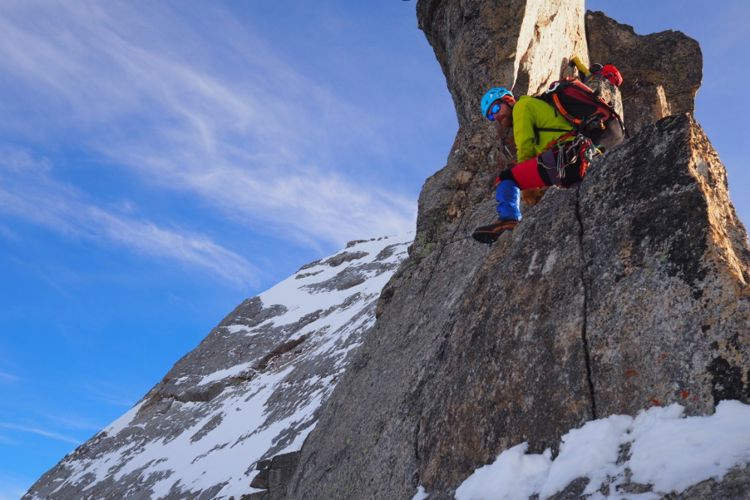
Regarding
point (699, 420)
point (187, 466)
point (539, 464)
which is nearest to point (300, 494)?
point (539, 464)

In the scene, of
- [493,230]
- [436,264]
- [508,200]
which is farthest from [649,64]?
[493,230]

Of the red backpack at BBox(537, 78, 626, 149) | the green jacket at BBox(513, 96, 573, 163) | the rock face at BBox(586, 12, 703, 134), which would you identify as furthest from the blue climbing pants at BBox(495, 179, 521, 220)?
the rock face at BBox(586, 12, 703, 134)

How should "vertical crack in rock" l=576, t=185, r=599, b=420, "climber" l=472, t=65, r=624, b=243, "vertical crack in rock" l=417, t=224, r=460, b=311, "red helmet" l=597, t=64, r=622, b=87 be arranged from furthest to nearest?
"red helmet" l=597, t=64, r=622, b=87, "vertical crack in rock" l=417, t=224, r=460, b=311, "climber" l=472, t=65, r=624, b=243, "vertical crack in rock" l=576, t=185, r=599, b=420

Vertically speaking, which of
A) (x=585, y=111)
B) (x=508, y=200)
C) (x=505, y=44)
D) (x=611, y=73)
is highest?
(x=505, y=44)

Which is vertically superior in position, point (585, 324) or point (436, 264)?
point (436, 264)

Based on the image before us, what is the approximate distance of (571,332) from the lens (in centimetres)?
513

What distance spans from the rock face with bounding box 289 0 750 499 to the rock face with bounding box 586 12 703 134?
300 inches

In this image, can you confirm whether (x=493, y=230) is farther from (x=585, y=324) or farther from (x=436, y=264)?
(x=585, y=324)

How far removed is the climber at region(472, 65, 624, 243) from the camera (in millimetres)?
7250

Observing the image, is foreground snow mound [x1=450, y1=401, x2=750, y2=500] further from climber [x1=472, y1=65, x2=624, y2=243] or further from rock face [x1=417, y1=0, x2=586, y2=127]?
rock face [x1=417, y1=0, x2=586, y2=127]

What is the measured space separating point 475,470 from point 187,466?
26306mm

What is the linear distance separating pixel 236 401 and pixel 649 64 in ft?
99.2

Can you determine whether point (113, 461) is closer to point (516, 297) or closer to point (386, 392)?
point (386, 392)

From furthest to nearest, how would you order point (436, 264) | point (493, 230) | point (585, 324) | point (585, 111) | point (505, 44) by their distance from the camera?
point (505, 44) → point (436, 264) → point (493, 230) → point (585, 111) → point (585, 324)
